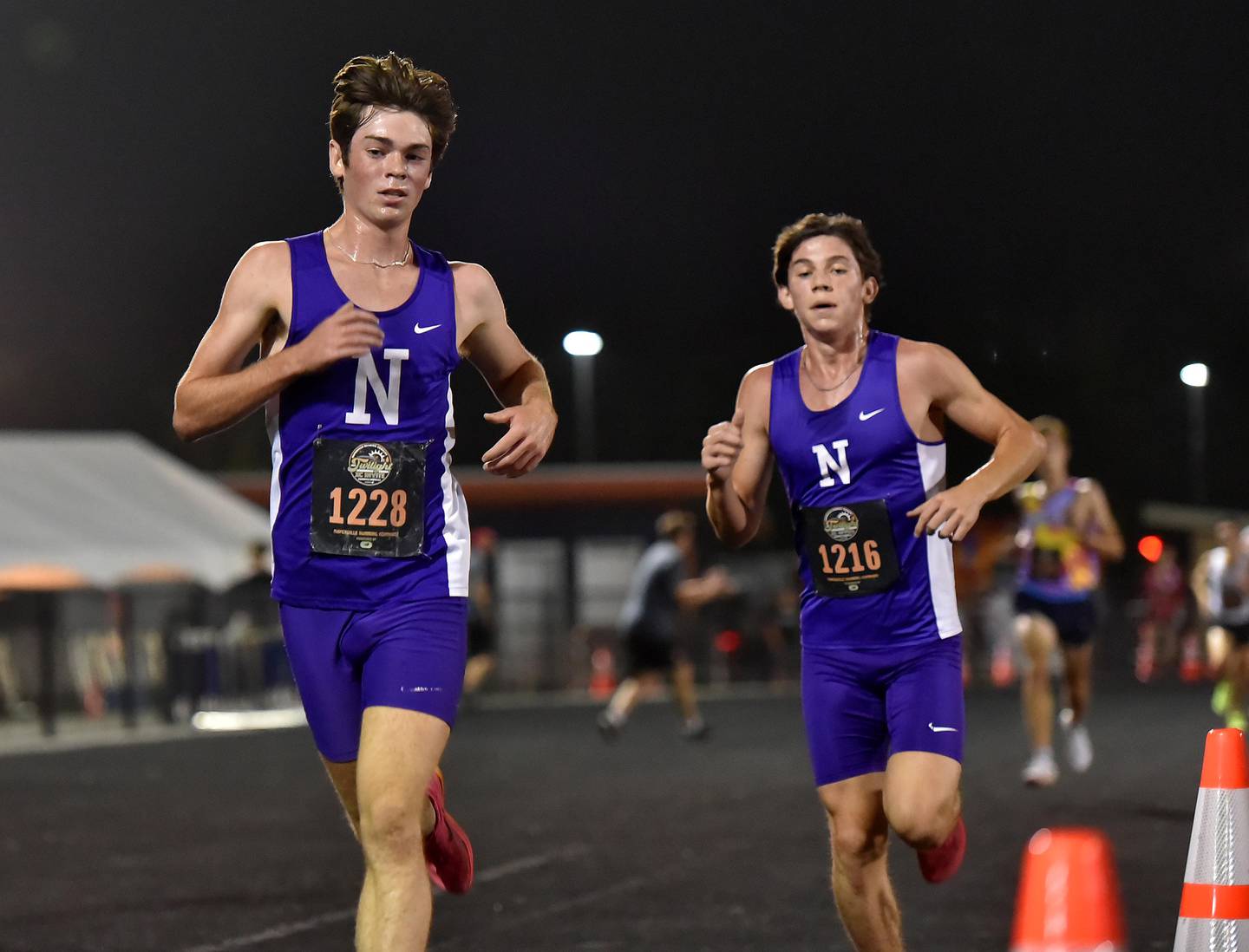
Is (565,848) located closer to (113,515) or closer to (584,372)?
(113,515)

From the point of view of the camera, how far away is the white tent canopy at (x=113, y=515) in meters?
21.5

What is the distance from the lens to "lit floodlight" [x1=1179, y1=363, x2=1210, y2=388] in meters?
49.1

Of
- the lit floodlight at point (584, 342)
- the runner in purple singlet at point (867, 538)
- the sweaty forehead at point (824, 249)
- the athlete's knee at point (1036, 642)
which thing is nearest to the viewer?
the runner in purple singlet at point (867, 538)

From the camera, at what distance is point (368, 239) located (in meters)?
4.96

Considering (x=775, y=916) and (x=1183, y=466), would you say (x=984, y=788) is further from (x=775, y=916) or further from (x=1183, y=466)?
(x=1183, y=466)

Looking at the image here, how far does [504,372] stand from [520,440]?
41cm

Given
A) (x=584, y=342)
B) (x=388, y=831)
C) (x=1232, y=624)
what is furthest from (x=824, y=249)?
(x=584, y=342)

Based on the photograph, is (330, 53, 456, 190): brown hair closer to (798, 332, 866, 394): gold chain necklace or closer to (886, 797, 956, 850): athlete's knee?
(798, 332, 866, 394): gold chain necklace

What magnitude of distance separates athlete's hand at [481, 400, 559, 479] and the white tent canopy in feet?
55.3

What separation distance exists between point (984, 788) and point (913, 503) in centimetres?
711

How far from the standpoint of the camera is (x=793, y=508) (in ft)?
19.0

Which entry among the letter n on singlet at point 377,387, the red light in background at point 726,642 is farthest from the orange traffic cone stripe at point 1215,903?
the red light in background at point 726,642

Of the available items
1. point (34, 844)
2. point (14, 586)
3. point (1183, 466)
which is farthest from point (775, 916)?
point (1183, 466)

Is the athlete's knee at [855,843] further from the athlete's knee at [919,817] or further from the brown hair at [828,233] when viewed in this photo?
the brown hair at [828,233]
